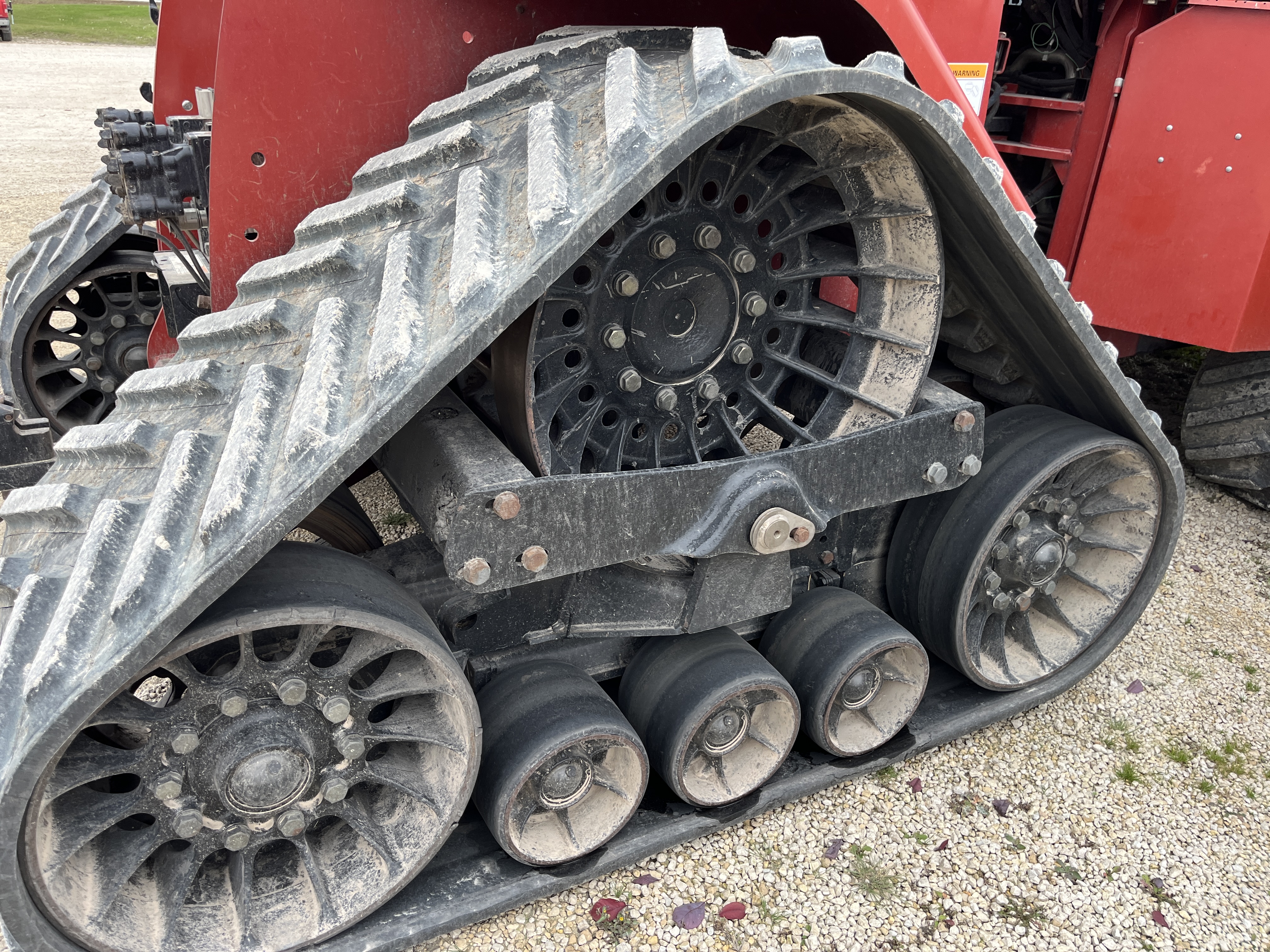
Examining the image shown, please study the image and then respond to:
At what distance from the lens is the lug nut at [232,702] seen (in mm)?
1736

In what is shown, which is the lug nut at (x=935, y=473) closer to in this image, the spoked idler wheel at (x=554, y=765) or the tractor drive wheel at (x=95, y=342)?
the spoked idler wheel at (x=554, y=765)

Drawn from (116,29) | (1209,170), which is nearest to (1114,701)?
(1209,170)

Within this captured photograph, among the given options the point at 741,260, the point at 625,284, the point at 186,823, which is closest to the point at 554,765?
the point at 186,823

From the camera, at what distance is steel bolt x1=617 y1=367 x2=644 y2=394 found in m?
2.05

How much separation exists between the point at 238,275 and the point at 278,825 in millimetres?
1187

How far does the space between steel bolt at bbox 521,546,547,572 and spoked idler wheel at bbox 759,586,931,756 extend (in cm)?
85

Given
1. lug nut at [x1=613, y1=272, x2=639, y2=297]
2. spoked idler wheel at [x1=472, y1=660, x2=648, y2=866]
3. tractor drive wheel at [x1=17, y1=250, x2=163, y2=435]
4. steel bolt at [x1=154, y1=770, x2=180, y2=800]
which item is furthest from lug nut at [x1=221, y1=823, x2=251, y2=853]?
tractor drive wheel at [x1=17, y1=250, x2=163, y2=435]

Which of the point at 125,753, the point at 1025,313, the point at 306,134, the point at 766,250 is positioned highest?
the point at 306,134

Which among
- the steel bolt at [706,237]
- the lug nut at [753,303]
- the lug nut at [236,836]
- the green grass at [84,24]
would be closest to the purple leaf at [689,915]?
the lug nut at [236,836]

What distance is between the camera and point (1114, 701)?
289 centimetres

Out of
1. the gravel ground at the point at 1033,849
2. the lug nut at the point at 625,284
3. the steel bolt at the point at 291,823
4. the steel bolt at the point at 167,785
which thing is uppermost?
the lug nut at the point at 625,284

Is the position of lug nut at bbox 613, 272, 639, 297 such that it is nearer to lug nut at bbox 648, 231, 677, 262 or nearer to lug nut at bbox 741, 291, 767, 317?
lug nut at bbox 648, 231, 677, 262

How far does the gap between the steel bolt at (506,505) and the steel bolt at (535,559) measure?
0.08m

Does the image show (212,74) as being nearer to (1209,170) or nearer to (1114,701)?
(1209,170)
